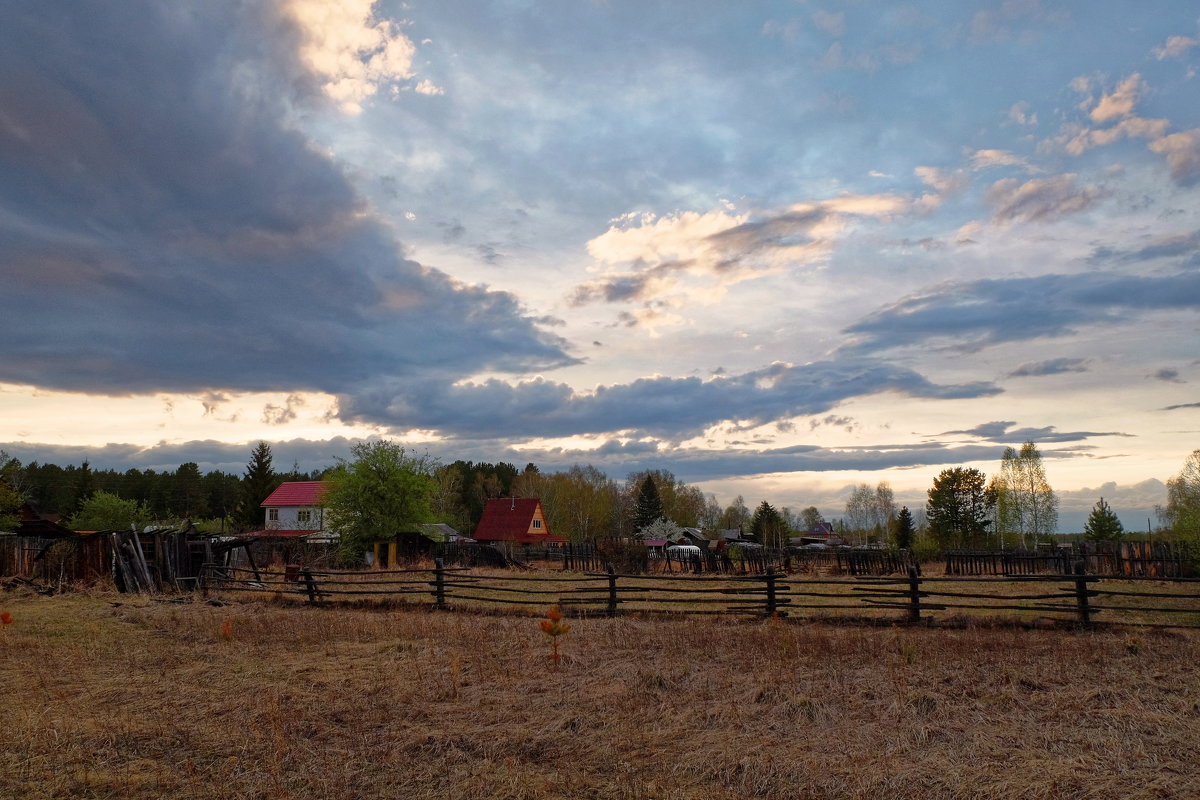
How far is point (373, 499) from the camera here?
4194 centimetres

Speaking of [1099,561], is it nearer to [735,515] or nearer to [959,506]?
[959,506]

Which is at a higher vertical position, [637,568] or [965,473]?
[965,473]

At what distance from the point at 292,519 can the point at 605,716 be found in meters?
64.5

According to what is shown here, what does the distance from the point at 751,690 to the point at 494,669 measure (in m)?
4.11

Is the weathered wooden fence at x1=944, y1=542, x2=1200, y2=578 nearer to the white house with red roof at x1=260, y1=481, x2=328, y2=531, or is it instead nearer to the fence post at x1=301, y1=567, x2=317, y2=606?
the fence post at x1=301, y1=567, x2=317, y2=606

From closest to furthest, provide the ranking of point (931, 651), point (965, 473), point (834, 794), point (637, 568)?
point (834, 794) < point (931, 651) < point (637, 568) < point (965, 473)

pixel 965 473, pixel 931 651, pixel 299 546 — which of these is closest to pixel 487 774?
pixel 931 651

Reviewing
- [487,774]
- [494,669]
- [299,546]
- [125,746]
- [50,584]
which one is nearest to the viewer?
[487,774]

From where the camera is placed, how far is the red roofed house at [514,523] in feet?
205

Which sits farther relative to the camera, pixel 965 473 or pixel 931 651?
pixel 965 473

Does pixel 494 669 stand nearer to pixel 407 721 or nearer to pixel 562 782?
pixel 407 721

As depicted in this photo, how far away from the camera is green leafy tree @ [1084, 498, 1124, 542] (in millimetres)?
63812

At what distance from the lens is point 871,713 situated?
9227 mm

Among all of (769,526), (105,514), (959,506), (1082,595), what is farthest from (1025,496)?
(105,514)
